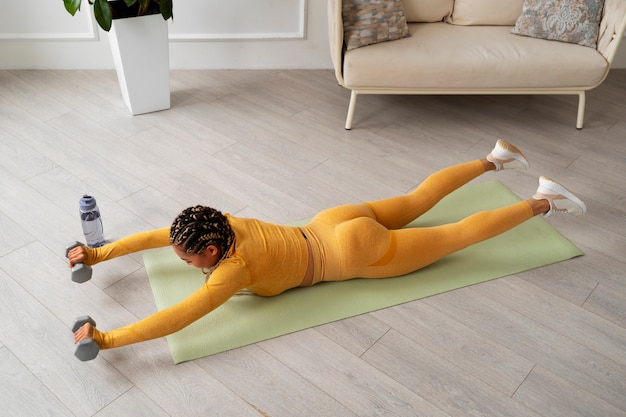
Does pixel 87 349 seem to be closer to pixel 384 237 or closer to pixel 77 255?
pixel 77 255

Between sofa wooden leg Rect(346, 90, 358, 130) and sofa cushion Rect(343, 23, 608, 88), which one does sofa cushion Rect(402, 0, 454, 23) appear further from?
sofa wooden leg Rect(346, 90, 358, 130)

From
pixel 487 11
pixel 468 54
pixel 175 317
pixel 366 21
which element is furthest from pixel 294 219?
pixel 487 11

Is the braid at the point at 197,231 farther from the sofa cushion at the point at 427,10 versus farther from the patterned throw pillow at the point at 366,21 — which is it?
the sofa cushion at the point at 427,10

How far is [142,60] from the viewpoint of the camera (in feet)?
9.30

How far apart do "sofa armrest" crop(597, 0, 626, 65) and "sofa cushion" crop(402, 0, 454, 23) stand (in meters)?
0.73

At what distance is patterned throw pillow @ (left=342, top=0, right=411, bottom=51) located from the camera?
276 cm

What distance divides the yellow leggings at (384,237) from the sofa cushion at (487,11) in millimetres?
1334

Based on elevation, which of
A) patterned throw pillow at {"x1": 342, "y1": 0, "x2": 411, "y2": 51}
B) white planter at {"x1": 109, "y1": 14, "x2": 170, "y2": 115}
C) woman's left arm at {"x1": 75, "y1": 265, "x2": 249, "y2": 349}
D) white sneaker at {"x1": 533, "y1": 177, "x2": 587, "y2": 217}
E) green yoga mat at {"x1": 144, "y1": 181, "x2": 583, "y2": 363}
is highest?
patterned throw pillow at {"x1": 342, "y1": 0, "x2": 411, "y2": 51}

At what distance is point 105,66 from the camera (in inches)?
132

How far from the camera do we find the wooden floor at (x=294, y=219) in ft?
5.59

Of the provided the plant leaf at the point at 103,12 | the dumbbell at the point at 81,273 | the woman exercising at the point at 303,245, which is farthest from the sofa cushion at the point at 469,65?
the dumbbell at the point at 81,273

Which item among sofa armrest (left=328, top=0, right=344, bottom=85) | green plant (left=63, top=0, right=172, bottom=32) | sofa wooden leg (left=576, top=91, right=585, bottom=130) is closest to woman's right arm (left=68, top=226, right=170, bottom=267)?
green plant (left=63, top=0, right=172, bottom=32)

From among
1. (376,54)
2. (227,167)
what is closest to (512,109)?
(376,54)

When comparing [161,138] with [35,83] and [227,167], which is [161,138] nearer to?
[227,167]
